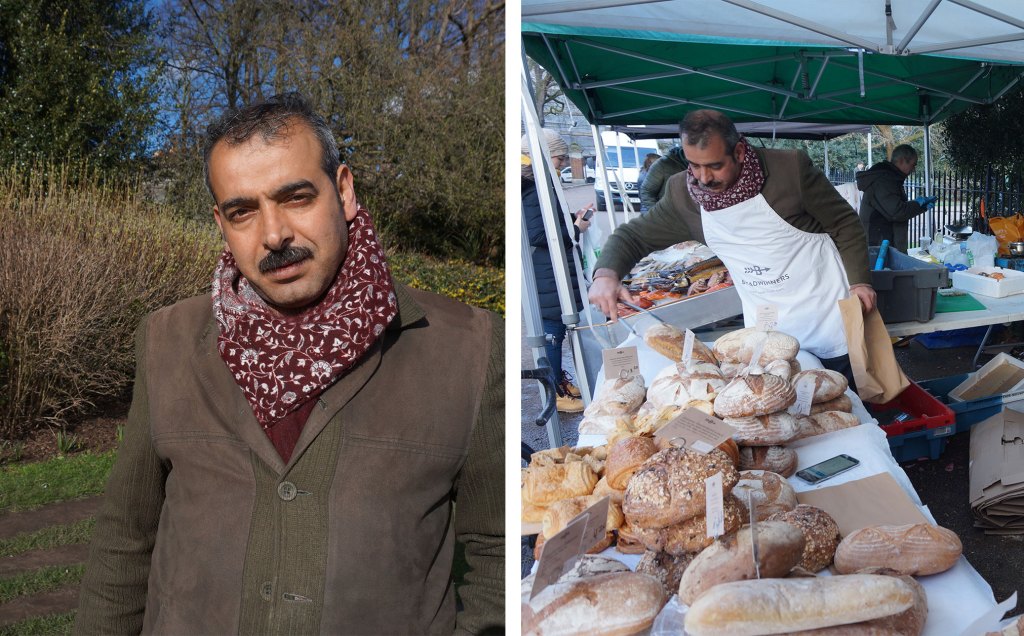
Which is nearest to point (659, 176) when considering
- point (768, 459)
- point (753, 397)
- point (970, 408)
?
point (753, 397)

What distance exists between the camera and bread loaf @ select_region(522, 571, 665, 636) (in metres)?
1.21

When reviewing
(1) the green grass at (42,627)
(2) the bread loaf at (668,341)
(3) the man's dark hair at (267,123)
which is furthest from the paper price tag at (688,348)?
(1) the green grass at (42,627)

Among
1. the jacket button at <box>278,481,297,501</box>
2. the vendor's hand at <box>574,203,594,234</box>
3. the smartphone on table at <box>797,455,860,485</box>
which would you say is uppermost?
the vendor's hand at <box>574,203,594,234</box>

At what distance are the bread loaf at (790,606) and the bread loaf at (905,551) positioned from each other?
0.35 ft

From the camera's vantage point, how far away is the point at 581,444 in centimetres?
162

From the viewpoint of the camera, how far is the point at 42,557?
10.6 ft

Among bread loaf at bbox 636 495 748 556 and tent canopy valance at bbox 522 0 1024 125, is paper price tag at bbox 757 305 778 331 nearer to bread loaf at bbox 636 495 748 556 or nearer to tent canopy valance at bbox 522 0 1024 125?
tent canopy valance at bbox 522 0 1024 125

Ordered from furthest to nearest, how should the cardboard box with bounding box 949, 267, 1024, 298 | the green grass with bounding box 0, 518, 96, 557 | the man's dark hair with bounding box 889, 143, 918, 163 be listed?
the green grass with bounding box 0, 518, 96, 557 < the cardboard box with bounding box 949, 267, 1024, 298 < the man's dark hair with bounding box 889, 143, 918, 163

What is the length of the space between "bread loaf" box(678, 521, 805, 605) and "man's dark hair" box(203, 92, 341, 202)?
82 cm

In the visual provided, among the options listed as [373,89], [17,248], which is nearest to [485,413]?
[17,248]

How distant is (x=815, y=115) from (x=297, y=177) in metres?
1.04

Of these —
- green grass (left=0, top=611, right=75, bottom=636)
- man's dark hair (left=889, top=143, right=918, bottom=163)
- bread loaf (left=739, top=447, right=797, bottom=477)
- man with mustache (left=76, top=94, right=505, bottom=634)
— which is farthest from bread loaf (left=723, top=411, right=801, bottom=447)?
green grass (left=0, top=611, right=75, bottom=636)

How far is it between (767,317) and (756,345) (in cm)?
7

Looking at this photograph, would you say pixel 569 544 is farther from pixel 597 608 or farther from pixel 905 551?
pixel 905 551
